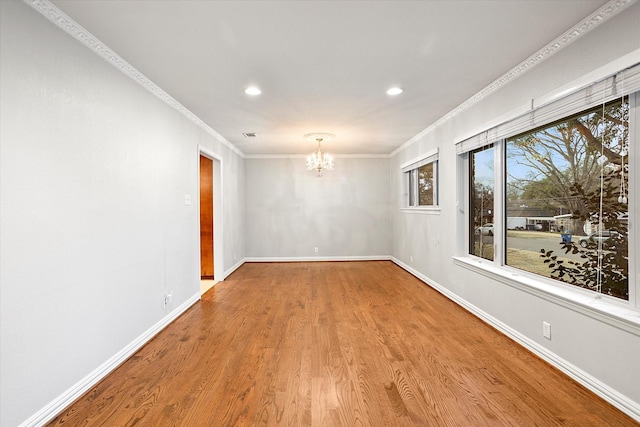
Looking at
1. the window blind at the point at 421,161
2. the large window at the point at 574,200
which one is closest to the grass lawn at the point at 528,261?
the large window at the point at 574,200

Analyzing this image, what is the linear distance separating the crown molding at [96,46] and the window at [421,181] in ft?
12.3

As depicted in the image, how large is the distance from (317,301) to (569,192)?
119 inches

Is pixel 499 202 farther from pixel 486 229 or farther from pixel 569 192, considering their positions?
pixel 569 192

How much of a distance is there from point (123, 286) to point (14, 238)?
1085mm

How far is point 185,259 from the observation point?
3.98 metres

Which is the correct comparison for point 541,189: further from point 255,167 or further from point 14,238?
point 255,167

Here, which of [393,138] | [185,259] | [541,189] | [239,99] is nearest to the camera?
[541,189]

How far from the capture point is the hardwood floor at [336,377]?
1.90 metres

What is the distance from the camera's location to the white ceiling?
202cm

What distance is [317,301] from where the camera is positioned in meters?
4.28

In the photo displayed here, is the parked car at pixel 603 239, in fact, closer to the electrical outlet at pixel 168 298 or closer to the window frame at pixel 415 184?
the window frame at pixel 415 184

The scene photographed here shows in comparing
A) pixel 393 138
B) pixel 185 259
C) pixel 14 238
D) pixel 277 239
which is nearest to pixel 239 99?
pixel 185 259

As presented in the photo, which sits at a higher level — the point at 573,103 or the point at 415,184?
the point at 573,103

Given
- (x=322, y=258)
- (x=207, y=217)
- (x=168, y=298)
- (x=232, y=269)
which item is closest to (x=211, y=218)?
(x=207, y=217)
